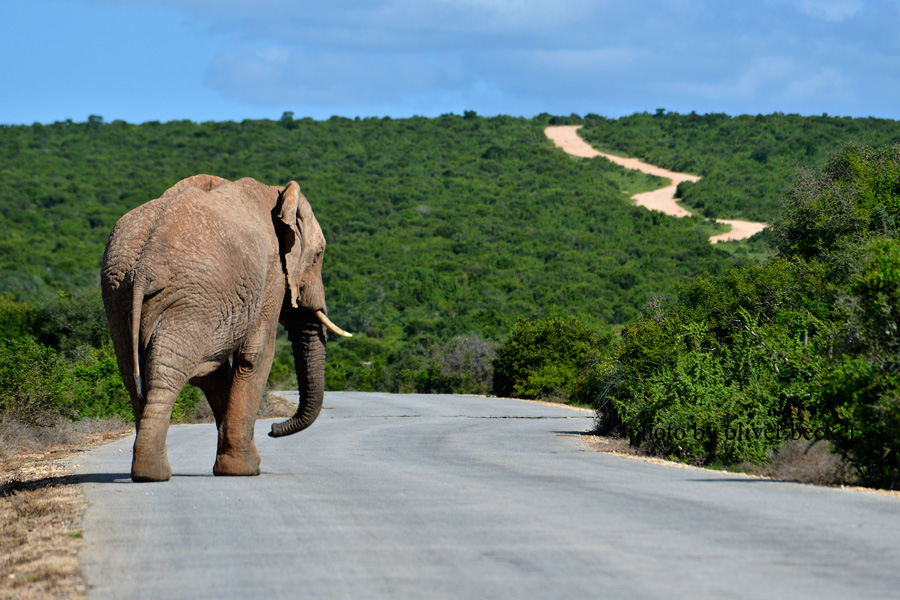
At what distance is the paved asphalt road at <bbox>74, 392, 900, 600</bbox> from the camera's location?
5695mm

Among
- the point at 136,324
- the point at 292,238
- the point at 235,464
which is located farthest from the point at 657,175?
the point at 136,324

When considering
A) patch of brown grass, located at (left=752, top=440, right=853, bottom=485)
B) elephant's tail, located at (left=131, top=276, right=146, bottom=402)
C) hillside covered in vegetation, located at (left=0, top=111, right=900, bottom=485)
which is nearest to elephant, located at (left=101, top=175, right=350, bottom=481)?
elephant's tail, located at (left=131, top=276, right=146, bottom=402)

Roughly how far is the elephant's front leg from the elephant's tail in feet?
4.96

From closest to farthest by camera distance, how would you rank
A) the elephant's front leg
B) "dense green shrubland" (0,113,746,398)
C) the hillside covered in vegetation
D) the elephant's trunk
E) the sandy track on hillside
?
the elephant's front leg
the elephant's trunk
the hillside covered in vegetation
"dense green shrubland" (0,113,746,398)
the sandy track on hillside

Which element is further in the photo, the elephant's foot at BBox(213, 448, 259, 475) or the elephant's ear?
the elephant's ear

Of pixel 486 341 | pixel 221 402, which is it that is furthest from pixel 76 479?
pixel 486 341

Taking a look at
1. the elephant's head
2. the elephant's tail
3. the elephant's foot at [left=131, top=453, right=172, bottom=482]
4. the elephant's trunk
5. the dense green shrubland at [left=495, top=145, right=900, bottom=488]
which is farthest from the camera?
the elephant's trunk

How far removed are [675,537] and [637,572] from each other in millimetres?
Answer: 1215

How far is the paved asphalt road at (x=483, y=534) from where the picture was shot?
5.70 meters

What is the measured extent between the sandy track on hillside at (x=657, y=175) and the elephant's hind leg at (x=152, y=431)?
66.0 m

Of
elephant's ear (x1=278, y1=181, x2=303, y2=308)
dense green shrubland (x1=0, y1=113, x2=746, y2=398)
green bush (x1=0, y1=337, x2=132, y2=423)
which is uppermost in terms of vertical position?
dense green shrubland (x1=0, y1=113, x2=746, y2=398)

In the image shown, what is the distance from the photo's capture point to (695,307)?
2006cm

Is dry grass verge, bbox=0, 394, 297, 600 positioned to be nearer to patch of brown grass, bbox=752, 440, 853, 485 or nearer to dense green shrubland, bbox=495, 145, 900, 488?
patch of brown grass, bbox=752, 440, 853, 485

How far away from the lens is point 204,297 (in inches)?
401
